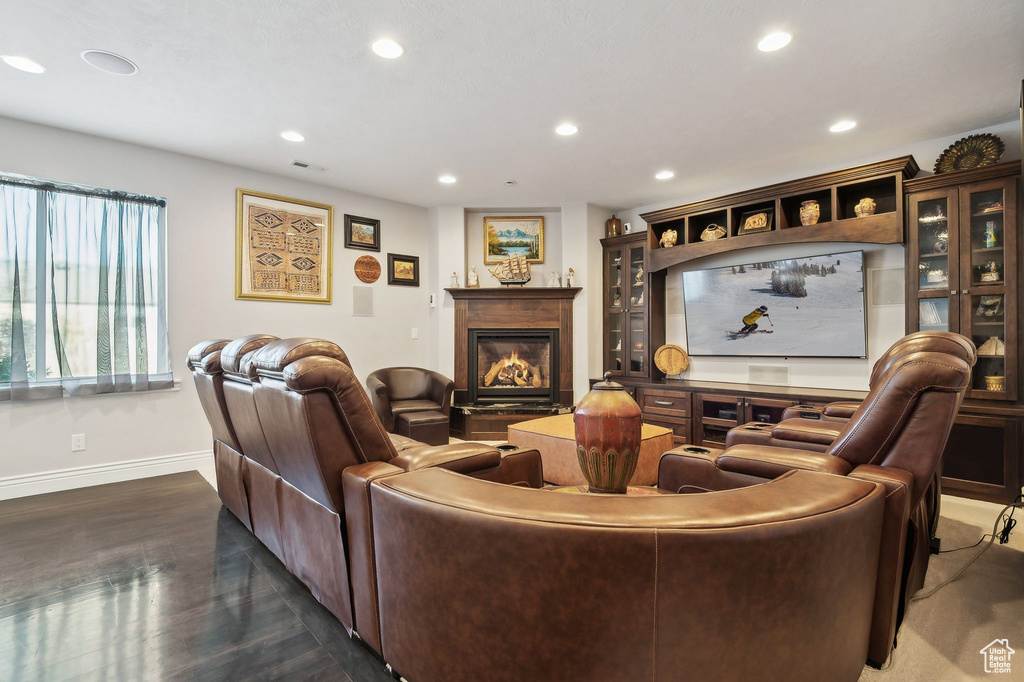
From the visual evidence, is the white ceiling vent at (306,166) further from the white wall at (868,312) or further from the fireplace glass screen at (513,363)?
the white wall at (868,312)

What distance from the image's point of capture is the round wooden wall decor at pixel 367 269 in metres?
5.23

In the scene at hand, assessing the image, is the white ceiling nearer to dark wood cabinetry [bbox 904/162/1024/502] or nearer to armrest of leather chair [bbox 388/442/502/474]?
dark wood cabinetry [bbox 904/162/1024/502]

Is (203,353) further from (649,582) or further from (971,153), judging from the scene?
(971,153)

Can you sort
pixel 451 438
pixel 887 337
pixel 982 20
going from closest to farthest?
pixel 982 20, pixel 887 337, pixel 451 438

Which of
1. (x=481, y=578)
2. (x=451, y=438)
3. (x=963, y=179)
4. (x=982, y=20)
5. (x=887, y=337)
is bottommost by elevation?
(x=451, y=438)

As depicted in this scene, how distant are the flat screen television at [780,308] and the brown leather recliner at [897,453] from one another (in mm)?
2931

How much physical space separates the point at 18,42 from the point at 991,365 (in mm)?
6147

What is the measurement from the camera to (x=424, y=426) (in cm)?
443

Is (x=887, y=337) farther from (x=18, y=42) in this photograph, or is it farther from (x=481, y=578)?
(x=18, y=42)

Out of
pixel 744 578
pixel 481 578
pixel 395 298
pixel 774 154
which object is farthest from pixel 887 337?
pixel 395 298

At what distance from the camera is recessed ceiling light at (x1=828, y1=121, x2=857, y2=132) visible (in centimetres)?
348

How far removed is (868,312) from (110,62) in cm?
558

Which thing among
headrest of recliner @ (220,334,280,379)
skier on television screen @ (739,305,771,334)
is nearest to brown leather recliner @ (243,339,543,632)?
headrest of recliner @ (220,334,280,379)

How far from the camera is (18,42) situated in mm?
2506
